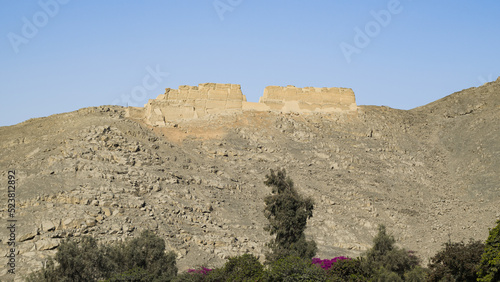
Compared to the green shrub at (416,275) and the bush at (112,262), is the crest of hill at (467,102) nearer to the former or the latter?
the green shrub at (416,275)

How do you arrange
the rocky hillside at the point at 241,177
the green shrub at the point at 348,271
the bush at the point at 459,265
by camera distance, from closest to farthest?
the bush at the point at 459,265 → the green shrub at the point at 348,271 → the rocky hillside at the point at 241,177

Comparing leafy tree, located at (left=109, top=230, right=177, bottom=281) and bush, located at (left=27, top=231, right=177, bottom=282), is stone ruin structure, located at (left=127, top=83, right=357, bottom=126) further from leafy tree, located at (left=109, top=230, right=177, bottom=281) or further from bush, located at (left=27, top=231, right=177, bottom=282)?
bush, located at (left=27, top=231, right=177, bottom=282)

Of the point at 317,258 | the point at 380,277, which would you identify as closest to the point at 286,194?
the point at 317,258

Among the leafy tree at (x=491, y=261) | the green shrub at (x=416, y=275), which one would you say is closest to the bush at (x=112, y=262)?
the green shrub at (x=416, y=275)

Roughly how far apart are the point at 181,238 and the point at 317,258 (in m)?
6.72

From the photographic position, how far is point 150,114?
53.2 m

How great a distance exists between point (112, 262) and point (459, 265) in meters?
14.0

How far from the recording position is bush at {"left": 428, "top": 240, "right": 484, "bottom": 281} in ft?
98.3

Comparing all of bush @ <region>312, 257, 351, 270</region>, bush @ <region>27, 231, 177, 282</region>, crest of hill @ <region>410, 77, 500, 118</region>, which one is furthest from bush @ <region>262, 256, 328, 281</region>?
crest of hill @ <region>410, 77, 500, 118</region>

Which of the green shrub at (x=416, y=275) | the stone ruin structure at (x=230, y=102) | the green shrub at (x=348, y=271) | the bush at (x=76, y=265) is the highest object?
the stone ruin structure at (x=230, y=102)

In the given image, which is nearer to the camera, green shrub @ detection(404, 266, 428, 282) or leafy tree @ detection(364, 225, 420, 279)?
green shrub @ detection(404, 266, 428, 282)

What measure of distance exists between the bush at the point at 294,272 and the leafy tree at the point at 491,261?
21.0 feet

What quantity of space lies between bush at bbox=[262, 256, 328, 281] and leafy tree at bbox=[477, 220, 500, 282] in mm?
6390

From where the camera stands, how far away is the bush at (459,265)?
29969 mm
